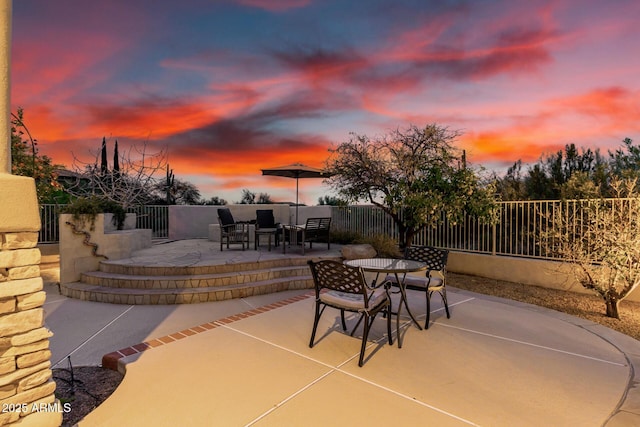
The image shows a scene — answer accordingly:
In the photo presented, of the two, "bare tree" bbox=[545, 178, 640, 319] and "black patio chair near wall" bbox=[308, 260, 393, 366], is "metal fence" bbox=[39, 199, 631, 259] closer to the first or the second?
"bare tree" bbox=[545, 178, 640, 319]

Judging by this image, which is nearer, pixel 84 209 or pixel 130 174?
pixel 84 209

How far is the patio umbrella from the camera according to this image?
29.7ft

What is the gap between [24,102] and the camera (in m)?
8.80

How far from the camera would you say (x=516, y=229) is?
683cm

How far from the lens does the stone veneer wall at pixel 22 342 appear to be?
1.64 metres

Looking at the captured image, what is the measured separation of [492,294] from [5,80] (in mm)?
7063

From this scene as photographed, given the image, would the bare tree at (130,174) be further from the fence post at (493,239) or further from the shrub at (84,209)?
the fence post at (493,239)

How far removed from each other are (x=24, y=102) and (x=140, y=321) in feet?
29.3

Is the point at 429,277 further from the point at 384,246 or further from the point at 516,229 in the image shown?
the point at 516,229

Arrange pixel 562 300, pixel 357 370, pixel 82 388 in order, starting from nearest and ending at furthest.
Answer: pixel 82 388 < pixel 357 370 < pixel 562 300

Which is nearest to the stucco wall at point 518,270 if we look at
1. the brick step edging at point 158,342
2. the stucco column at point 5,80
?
the brick step edging at point 158,342

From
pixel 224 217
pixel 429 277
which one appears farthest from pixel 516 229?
pixel 224 217

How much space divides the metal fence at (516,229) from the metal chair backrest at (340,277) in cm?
523

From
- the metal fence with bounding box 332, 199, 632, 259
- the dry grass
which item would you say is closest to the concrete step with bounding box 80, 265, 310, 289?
the dry grass
